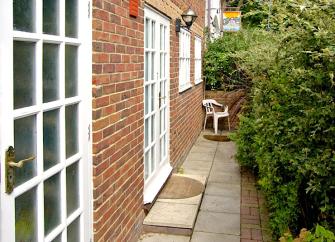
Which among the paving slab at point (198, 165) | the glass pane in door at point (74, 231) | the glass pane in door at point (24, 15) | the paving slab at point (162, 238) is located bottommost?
the paving slab at point (162, 238)

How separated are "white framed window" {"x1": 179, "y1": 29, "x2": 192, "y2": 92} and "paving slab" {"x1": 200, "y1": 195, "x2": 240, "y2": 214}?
250cm

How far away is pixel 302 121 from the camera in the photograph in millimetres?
3773

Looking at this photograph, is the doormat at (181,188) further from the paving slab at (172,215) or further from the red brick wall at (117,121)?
the red brick wall at (117,121)

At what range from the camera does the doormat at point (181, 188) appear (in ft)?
19.7

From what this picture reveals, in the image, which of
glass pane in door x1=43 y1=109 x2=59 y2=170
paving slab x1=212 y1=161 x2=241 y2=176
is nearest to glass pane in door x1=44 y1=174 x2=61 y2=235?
glass pane in door x1=43 y1=109 x2=59 y2=170

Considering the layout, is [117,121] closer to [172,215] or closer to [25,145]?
[25,145]

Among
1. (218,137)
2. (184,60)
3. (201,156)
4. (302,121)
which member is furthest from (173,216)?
(218,137)

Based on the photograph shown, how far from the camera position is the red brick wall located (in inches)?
137

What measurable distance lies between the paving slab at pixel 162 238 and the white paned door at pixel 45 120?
5.01ft

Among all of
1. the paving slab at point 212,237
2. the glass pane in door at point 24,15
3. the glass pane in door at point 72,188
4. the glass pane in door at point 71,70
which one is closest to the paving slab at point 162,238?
the paving slab at point 212,237

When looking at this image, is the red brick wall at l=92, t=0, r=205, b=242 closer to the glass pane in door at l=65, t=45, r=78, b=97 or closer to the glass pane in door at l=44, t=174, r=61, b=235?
the glass pane in door at l=65, t=45, r=78, b=97

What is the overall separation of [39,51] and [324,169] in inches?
90.0

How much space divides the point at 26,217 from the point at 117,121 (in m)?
1.63

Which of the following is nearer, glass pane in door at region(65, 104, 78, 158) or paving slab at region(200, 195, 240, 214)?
glass pane in door at region(65, 104, 78, 158)
